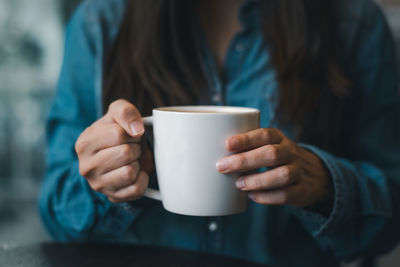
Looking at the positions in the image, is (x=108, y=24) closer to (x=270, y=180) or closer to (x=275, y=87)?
(x=275, y=87)

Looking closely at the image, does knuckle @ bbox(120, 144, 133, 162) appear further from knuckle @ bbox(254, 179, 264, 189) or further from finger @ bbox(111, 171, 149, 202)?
knuckle @ bbox(254, 179, 264, 189)

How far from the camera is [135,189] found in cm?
49

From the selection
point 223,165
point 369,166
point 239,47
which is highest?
point 239,47

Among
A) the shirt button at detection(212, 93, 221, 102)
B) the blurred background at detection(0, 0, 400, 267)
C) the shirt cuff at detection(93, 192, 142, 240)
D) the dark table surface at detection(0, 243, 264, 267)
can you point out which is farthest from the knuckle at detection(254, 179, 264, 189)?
the blurred background at detection(0, 0, 400, 267)

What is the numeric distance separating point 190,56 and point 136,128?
376mm

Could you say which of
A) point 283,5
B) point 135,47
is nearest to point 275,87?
point 283,5

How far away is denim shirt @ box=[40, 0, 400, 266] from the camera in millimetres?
696

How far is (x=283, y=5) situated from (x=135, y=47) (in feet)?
1.03

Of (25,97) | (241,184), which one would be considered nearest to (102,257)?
(241,184)

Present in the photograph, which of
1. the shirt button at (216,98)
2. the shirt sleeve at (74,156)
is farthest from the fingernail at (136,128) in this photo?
the shirt button at (216,98)

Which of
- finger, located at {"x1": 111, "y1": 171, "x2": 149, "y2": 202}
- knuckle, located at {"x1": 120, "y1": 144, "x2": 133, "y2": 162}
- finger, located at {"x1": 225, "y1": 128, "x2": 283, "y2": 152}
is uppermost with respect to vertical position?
finger, located at {"x1": 225, "y1": 128, "x2": 283, "y2": 152}

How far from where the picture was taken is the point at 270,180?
473 millimetres

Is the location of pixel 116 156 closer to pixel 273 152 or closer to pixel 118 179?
pixel 118 179

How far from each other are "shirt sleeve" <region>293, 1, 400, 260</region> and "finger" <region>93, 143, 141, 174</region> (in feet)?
0.88
